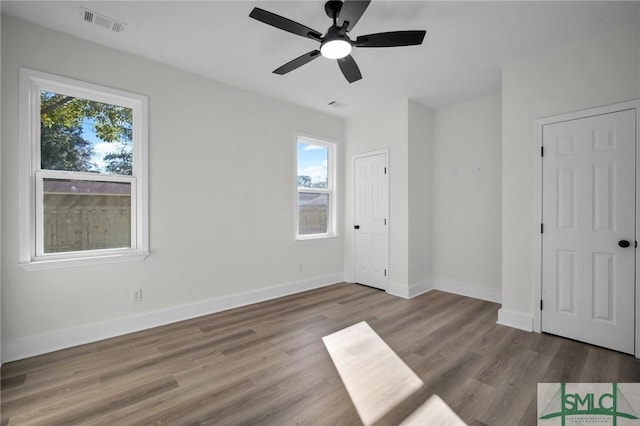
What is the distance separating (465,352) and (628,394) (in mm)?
1029

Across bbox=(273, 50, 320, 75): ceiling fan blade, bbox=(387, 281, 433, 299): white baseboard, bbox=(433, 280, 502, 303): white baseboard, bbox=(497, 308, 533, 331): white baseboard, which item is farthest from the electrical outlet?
bbox=(433, 280, 502, 303): white baseboard

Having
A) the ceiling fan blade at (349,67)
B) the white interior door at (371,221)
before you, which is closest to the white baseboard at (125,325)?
the white interior door at (371,221)

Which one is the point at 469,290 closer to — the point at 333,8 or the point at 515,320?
Result: the point at 515,320

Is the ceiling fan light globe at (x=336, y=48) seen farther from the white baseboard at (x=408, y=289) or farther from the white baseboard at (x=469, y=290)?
the white baseboard at (x=469, y=290)

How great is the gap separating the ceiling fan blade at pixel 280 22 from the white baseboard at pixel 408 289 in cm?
346

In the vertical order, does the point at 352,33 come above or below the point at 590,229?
above

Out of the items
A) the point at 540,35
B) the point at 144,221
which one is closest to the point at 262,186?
the point at 144,221

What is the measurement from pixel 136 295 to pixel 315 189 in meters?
2.93

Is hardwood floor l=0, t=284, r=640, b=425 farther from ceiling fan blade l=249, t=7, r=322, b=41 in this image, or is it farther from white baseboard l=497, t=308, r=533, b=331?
ceiling fan blade l=249, t=7, r=322, b=41

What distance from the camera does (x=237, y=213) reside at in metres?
3.89

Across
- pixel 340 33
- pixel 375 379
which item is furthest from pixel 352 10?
pixel 375 379

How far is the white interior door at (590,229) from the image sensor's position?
8.50 ft

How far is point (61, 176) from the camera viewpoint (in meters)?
2.72

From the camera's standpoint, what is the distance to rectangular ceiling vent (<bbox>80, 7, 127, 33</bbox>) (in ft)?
7.91
